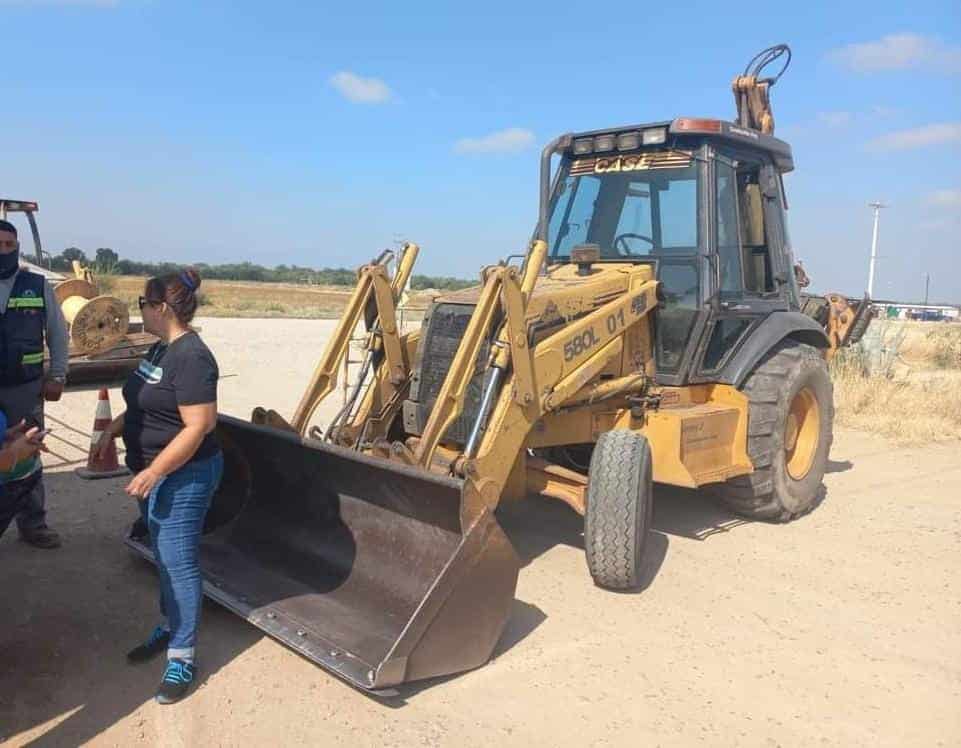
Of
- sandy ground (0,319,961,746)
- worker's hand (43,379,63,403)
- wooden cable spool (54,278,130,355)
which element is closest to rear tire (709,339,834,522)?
sandy ground (0,319,961,746)

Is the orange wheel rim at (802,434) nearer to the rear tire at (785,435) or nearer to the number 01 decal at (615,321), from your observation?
the rear tire at (785,435)

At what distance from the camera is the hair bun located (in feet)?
11.1

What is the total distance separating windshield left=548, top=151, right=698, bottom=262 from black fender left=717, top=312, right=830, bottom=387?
873 mm

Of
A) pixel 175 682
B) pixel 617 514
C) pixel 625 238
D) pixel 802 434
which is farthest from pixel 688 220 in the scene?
pixel 175 682

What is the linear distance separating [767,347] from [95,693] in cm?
483

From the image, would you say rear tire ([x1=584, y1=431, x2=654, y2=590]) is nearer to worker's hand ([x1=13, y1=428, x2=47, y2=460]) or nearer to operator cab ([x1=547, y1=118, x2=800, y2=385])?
operator cab ([x1=547, y1=118, x2=800, y2=385])

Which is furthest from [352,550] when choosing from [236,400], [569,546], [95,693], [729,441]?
[236,400]

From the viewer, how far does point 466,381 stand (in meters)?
4.39

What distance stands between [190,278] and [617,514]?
255 cm

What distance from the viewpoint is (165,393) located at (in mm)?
3295

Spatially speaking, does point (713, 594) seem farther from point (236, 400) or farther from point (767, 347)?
point (236, 400)

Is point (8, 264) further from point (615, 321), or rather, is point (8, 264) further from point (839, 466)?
point (839, 466)

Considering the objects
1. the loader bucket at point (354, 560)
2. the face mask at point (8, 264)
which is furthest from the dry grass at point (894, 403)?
the face mask at point (8, 264)

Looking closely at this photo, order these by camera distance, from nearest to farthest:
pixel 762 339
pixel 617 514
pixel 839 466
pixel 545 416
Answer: pixel 617 514 < pixel 545 416 < pixel 762 339 < pixel 839 466
